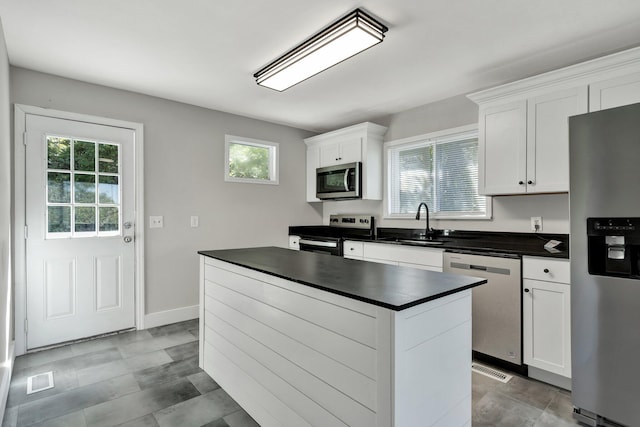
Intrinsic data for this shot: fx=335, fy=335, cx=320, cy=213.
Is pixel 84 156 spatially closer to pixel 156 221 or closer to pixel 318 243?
pixel 156 221

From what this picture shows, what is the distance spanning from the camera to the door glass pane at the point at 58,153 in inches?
116

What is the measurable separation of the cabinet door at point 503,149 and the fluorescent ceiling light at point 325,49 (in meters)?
1.32

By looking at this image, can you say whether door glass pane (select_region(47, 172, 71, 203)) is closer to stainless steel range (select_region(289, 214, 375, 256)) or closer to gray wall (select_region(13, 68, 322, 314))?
gray wall (select_region(13, 68, 322, 314))

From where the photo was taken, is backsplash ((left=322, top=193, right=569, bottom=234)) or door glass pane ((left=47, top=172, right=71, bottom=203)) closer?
backsplash ((left=322, top=193, right=569, bottom=234))

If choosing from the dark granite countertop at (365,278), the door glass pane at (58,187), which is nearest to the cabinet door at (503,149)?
the dark granite countertop at (365,278)

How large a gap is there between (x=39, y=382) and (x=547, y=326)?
357cm

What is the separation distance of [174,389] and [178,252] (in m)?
1.70

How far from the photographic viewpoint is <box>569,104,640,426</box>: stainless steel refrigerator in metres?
1.75

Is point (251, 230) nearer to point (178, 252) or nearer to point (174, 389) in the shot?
point (178, 252)

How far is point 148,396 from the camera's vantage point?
218 centimetres

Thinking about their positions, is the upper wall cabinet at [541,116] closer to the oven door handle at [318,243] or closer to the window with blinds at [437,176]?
the window with blinds at [437,176]

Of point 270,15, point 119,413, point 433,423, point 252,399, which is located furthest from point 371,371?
point 270,15

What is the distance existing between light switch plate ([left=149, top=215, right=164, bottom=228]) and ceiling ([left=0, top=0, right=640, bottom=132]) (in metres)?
1.27

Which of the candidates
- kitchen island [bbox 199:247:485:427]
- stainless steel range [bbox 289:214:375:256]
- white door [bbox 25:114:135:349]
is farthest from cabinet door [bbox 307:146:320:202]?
kitchen island [bbox 199:247:485:427]
